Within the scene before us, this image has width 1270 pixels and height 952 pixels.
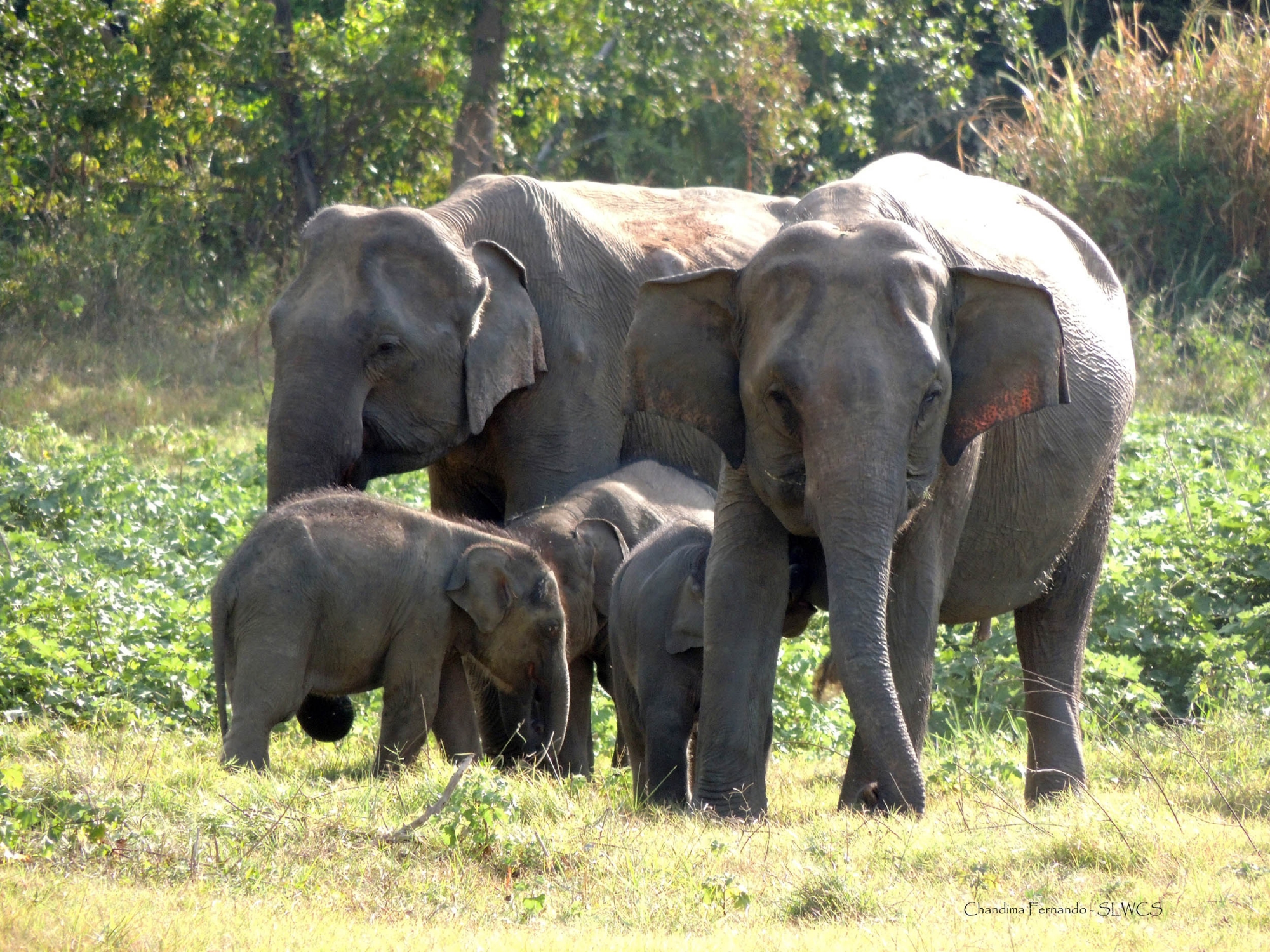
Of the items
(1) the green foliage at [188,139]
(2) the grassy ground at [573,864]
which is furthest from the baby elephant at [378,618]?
(1) the green foliage at [188,139]

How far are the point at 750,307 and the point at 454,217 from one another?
→ 2.74m

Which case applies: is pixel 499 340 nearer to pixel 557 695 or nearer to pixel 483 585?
pixel 483 585

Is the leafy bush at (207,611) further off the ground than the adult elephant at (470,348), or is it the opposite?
the adult elephant at (470,348)

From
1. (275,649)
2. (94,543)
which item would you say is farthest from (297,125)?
(275,649)

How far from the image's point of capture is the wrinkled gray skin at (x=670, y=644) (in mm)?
6094

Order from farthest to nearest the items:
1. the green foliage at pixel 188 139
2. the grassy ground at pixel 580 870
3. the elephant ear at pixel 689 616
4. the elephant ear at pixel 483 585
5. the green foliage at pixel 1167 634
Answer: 1. the green foliage at pixel 188 139
2. the green foliage at pixel 1167 634
3. the elephant ear at pixel 483 585
4. the elephant ear at pixel 689 616
5. the grassy ground at pixel 580 870

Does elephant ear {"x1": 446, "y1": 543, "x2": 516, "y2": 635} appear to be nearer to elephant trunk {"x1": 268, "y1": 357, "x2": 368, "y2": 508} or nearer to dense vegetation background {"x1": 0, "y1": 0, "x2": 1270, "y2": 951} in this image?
dense vegetation background {"x1": 0, "y1": 0, "x2": 1270, "y2": 951}

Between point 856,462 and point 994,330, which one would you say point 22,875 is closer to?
point 856,462

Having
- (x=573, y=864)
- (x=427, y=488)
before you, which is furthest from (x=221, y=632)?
(x=427, y=488)

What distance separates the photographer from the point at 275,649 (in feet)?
20.9

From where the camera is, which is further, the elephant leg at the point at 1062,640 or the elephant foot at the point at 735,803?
the elephant leg at the point at 1062,640

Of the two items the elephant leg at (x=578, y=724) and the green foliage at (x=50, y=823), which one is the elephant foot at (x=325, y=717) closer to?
the elephant leg at (x=578, y=724)

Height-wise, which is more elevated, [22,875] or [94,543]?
[22,875]

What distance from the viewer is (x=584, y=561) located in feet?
23.6
